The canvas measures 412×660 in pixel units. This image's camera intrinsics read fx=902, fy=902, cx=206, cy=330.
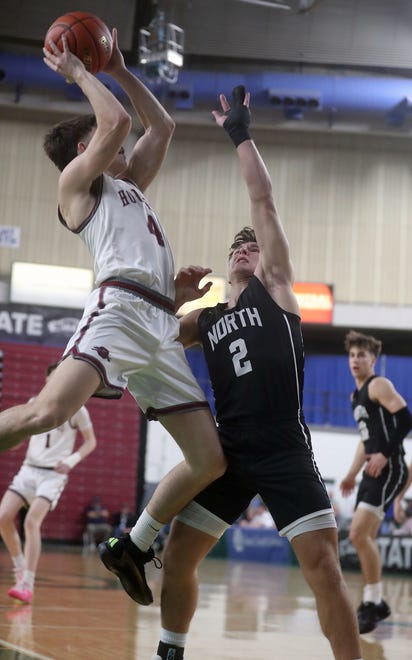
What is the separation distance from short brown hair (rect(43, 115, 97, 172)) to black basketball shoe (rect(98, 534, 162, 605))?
1813 mm

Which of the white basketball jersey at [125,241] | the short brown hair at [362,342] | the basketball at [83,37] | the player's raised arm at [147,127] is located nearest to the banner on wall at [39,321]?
the short brown hair at [362,342]

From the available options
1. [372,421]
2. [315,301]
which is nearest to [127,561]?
[372,421]

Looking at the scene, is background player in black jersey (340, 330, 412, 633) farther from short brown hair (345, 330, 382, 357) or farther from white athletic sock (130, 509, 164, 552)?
white athletic sock (130, 509, 164, 552)

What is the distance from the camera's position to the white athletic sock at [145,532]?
4.11m

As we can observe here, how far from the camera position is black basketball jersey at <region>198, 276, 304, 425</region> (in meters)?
3.95

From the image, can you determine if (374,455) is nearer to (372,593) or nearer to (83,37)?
(372,593)

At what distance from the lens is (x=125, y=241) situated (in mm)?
4086

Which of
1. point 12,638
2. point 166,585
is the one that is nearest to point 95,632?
point 12,638

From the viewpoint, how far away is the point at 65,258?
776 inches

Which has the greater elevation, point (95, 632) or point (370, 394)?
point (370, 394)

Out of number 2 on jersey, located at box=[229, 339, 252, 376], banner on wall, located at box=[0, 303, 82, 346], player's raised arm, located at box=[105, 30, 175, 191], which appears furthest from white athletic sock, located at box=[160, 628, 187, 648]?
banner on wall, located at box=[0, 303, 82, 346]

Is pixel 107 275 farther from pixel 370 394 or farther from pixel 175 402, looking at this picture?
pixel 370 394

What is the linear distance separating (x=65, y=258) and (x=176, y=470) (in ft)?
52.8

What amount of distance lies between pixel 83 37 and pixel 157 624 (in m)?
4.02
